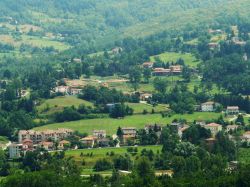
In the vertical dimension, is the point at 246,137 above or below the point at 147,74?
below

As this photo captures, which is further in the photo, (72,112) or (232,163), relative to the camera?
(72,112)

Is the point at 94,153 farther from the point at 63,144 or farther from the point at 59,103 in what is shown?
the point at 59,103

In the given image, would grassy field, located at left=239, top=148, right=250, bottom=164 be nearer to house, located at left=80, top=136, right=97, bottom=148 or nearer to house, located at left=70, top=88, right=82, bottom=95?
house, located at left=80, top=136, right=97, bottom=148

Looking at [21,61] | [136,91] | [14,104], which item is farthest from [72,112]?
[21,61]

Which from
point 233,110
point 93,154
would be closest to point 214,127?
point 233,110

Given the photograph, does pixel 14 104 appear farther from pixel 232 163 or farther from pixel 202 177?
pixel 202 177

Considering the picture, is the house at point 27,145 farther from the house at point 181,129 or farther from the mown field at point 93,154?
the house at point 181,129
